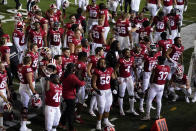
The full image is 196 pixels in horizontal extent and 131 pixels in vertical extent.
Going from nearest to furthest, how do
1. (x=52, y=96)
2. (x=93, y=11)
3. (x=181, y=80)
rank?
(x=52, y=96), (x=181, y=80), (x=93, y=11)

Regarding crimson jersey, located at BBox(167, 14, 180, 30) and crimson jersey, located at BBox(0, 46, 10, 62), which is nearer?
crimson jersey, located at BBox(0, 46, 10, 62)

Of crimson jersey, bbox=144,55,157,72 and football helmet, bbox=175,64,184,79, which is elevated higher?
crimson jersey, bbox=144,55,157,72

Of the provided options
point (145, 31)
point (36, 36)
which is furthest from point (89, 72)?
point (145, 31)

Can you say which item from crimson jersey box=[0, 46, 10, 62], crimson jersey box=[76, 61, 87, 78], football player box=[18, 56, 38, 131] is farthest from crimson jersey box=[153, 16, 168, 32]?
football player box=[18, 56, 38, 131]

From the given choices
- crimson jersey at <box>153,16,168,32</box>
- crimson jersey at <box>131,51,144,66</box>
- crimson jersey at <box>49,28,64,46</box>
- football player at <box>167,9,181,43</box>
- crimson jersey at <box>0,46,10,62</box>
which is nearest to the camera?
crimson jersey at <box>0,46,10,62</box>

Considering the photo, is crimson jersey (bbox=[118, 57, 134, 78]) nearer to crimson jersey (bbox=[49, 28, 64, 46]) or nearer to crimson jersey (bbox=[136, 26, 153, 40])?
crimson jersey (bbox=[49, 28, 64, 46])

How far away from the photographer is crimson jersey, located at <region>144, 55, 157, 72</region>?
966 cm

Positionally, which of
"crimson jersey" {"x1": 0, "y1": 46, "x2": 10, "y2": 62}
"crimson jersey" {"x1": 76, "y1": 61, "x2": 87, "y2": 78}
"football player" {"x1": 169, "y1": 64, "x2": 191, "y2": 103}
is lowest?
"football player" {"x1": 169, "y1": 64, "x2": 191, "y2": 103}

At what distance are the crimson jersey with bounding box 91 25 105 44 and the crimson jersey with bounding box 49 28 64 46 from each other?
115 cm

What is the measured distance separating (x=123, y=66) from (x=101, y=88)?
1120 millimetres

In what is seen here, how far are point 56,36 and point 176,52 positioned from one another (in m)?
3.86

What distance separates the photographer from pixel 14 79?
11.6 metres

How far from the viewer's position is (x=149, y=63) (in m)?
9.74

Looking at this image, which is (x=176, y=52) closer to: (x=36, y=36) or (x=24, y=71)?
(x=36, y=36)
